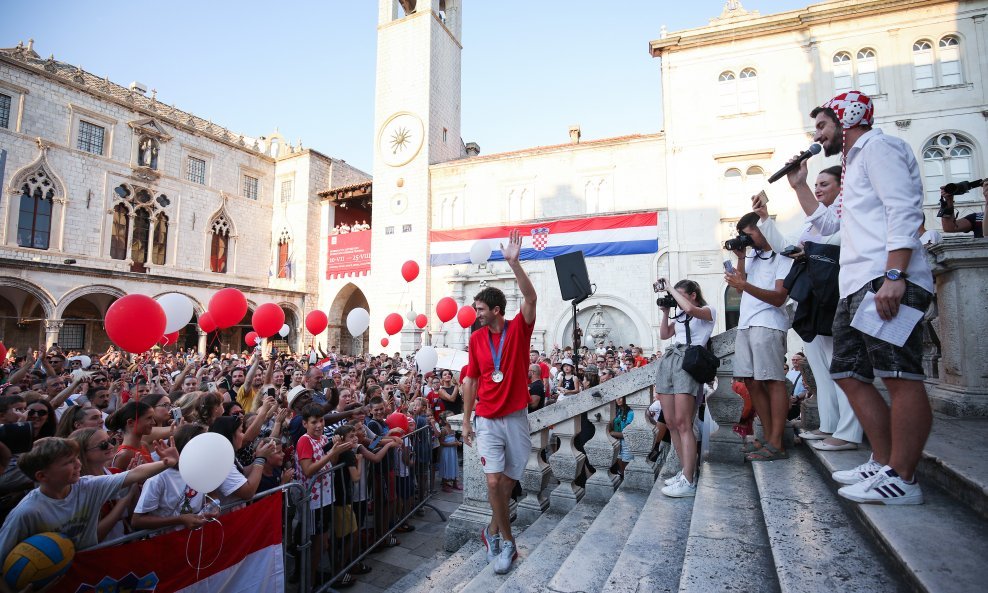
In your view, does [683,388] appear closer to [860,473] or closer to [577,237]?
[860,473]

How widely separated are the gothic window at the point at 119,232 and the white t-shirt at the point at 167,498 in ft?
75.6

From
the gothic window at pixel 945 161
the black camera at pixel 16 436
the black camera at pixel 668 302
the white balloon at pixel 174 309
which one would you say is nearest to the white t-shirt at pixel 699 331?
the black camera at pixel 668 302

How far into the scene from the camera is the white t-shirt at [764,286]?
3.41m

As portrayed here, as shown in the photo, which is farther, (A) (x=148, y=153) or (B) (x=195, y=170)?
(B) (x=195, y=170)

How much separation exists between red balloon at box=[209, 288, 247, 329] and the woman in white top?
628 cm

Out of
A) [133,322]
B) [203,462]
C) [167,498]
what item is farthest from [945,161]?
[133,322]

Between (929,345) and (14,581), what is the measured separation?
6.14m

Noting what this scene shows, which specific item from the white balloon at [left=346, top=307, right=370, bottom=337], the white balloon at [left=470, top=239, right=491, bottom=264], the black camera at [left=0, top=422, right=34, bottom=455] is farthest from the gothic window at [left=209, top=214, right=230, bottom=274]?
the black camera at [left=0, top=422, right=34, bottom=455]

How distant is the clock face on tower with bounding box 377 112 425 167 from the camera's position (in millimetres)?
22047

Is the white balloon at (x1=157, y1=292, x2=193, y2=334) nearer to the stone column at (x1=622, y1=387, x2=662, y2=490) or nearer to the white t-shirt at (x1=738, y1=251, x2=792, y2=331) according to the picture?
the stone column at (x1=622, y1=387, x2=662, y2=490)

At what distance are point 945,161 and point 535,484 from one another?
19.3m

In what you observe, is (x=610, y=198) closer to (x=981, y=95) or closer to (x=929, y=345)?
(x=981, y=95)

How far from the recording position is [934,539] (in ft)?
5.54

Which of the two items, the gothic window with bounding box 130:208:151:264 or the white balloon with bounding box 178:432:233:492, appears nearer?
the white balloon with bounding box 178:432:233:492
